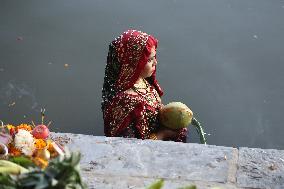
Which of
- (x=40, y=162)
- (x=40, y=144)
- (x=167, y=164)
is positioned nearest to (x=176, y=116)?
(x=167, y=164)

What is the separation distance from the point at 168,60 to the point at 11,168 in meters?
3.27

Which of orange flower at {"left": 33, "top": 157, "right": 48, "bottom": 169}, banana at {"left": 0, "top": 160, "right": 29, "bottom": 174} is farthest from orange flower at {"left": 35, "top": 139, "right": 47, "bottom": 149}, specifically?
banana at {"left": 0, "top": 160, "right": 29, "bottom": 174}

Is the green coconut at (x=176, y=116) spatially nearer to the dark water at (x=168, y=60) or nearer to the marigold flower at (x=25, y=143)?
the dark water at (x=168, y=60)

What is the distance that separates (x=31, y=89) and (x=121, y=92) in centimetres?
141

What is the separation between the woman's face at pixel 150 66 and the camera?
3.88 m

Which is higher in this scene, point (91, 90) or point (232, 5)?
point (232, 5)

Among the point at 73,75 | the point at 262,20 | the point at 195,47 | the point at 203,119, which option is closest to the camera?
the point at 203,119

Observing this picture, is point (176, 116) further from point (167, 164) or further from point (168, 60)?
point (168, 60)

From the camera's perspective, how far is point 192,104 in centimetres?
492

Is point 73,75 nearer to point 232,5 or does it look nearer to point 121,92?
point 121,92

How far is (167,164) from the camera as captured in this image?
9.10 ft

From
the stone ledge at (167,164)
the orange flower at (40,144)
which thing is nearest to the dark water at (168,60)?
the stone ledge at (167,164)

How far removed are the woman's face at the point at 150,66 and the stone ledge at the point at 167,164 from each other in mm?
1020

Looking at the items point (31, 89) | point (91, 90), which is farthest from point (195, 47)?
point (31, 89)
